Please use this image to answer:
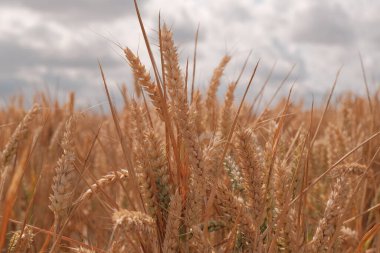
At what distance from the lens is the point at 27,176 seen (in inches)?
117

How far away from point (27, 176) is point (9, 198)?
2.37m

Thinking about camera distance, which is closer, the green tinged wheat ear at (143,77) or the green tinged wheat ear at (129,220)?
the green tinged wheat ear at (129,220)

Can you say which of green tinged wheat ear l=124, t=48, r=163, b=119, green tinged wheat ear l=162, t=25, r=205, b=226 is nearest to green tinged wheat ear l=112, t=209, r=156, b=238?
green tinged wheat ear l=162, t=25, r=205, b=226

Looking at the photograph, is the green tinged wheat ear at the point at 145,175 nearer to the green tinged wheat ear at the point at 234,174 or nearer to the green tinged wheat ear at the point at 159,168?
the green tinged wheat ear at the point at 159,168

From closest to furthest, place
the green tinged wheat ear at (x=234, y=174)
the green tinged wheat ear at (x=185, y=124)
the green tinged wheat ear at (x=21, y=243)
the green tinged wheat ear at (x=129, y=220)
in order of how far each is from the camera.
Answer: the green tinged wheat ear at (x=129, y=220), the green tinged wheat ear at (x=185, y=124), the green tinged wheat ear at (x=21, y=243), the green tinged wheat ear at (x=234, y=174)

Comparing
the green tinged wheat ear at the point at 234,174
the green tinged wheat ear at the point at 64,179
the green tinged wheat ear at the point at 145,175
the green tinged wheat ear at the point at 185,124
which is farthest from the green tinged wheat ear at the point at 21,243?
the green tinged wheat ear at the point at 234,174

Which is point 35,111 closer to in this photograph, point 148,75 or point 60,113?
point 148,75

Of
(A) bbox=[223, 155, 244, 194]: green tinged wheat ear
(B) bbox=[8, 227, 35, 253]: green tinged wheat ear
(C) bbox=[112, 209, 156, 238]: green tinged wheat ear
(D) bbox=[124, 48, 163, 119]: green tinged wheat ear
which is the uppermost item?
(D) bbox=[124, 48, 163, 119]: green tinged wheat ear

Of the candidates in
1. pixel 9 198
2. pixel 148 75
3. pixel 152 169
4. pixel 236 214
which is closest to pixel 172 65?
pixel 148 75

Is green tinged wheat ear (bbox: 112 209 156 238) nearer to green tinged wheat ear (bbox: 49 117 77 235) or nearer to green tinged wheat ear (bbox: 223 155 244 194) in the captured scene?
green tinged wheat ear (bbox: 49 117 77 235)

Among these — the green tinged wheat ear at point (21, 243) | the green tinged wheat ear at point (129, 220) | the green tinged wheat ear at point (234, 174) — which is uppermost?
the green tinged wheat ear at point (129, 220)

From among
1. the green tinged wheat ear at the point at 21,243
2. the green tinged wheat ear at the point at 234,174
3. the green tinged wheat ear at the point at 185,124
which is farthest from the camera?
the green tinged wheat ear at the point at 234,174

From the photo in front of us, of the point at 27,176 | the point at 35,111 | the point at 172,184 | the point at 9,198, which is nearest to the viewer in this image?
the point at 9,198

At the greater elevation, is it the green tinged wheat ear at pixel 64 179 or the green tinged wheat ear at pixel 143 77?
the green tinged wheat ear at pixel 143 77
